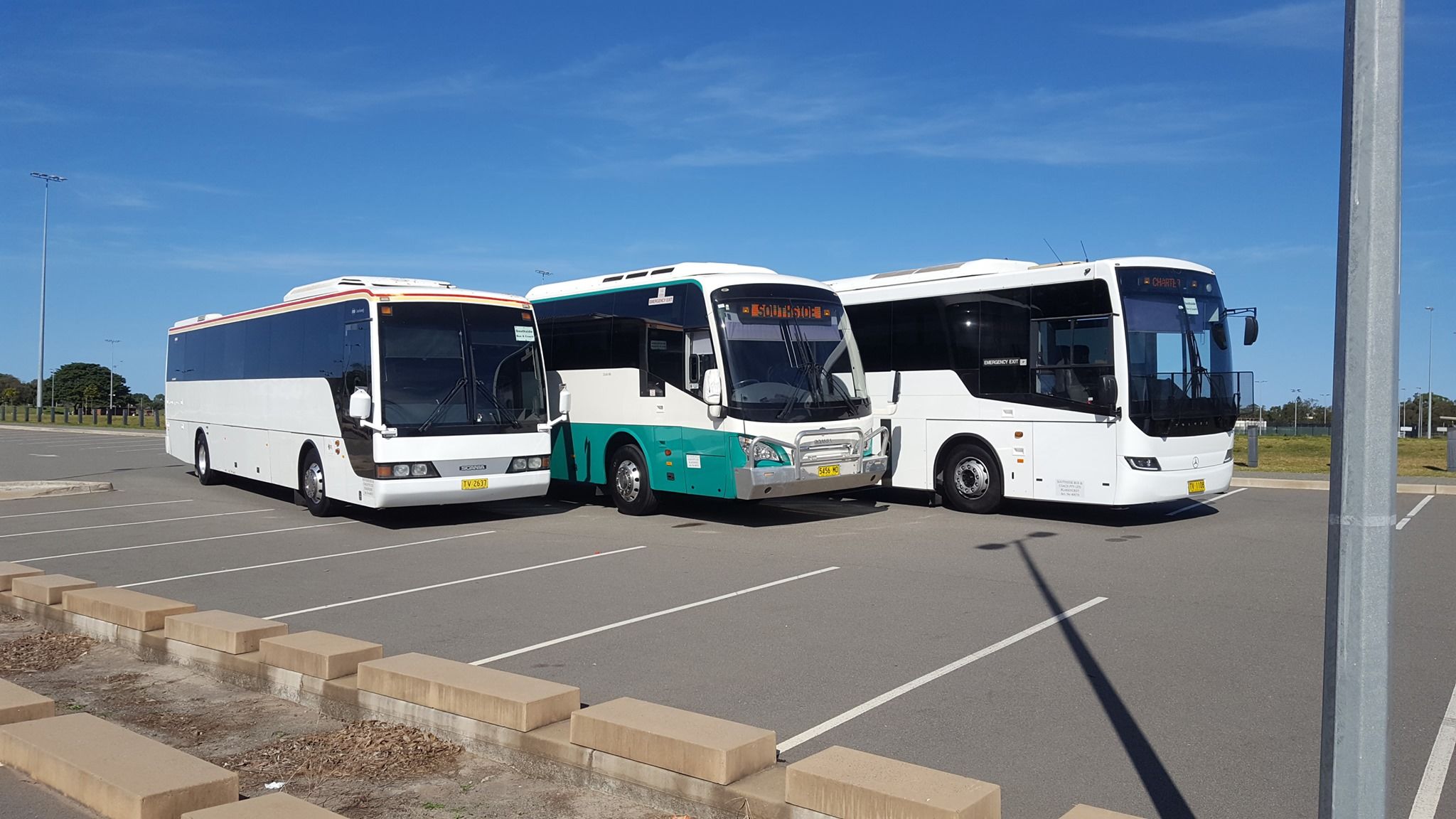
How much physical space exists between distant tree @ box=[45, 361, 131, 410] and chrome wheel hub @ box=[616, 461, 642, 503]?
11281 centimetres

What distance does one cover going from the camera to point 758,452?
14.0 meters

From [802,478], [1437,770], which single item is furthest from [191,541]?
[1437,770]

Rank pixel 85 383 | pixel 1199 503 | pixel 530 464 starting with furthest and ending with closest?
pixel 85 383 < pixel 1199 503 < pixel 530 464

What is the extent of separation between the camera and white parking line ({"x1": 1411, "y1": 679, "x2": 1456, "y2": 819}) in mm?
4688

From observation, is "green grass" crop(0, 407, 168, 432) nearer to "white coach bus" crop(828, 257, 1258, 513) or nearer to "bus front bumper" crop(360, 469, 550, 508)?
"bus front bumper" crop(360, 469, 550, 508)

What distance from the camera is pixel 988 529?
14188 millimetres

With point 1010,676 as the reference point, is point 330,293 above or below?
above

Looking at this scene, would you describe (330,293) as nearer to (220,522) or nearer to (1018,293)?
(220,522)

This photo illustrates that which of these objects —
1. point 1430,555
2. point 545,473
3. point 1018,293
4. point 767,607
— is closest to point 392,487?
point 545,473

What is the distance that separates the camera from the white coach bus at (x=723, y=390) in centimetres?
1419

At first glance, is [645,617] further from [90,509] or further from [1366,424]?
[90,509]

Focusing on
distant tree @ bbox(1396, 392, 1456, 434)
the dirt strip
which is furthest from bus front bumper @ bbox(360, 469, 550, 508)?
distant tree @ bbox(1396, 392, 1456, 434)

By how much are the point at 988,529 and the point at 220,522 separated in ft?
34.9

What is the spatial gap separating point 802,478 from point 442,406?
15.8 feet
